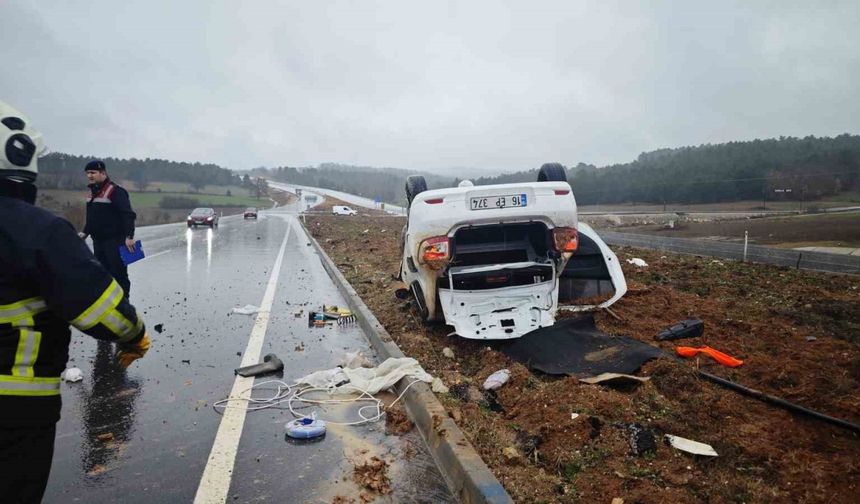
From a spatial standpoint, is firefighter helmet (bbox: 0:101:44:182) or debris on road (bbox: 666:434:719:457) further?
debris on road (bbox: 666:434:719:457)

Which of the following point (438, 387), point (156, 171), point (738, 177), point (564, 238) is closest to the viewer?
point (438, 387)

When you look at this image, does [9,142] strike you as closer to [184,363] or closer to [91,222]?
[184,363]

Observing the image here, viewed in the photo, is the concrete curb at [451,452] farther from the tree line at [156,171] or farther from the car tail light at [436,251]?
the tree line at [156,171]

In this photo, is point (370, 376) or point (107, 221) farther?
point (107, 221)

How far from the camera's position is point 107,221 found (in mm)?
6473

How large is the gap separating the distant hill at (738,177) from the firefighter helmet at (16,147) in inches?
1334

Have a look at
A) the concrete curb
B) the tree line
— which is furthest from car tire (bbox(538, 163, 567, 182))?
the tree line

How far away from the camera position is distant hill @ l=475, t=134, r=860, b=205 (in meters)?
34.2

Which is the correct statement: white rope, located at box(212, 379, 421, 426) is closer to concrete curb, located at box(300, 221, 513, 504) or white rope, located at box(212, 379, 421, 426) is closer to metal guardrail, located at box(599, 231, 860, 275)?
concrete curb, located at box(300, 221, 513, 504)

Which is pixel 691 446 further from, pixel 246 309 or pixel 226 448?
pixel 246 309

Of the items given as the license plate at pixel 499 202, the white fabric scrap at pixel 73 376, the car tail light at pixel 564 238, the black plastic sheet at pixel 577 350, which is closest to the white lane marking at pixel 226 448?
the white fabric scrap at pixel 73 376

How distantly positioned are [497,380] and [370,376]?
115 cm

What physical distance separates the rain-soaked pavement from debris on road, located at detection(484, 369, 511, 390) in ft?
2.92

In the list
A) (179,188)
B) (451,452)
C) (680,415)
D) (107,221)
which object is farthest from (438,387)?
(179,188)
